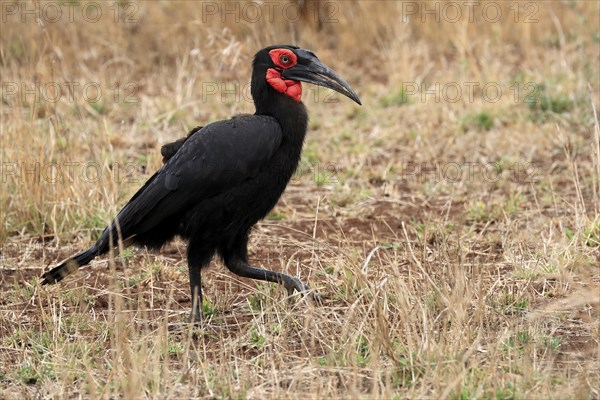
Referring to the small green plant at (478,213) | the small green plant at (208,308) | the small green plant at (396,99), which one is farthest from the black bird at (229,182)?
the small green plant at (396,99)

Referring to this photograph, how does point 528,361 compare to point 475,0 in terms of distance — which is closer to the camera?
point 528,361

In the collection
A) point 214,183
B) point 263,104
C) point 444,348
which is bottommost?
point 444,348

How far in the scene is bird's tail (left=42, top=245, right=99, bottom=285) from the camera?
14.1 ft

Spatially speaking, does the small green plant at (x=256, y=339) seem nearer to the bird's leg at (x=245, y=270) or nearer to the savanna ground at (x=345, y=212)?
the savanna ground at (x=345, y=212)

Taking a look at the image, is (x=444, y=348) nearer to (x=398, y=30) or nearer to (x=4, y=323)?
(x=4, y=323)

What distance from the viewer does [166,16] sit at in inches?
376

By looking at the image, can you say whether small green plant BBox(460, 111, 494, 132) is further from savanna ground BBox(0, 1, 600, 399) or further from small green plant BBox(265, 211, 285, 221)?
small green plant BBox(265, 211, 285, 221)

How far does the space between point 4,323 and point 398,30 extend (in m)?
5.30

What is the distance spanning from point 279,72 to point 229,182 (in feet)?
1.98

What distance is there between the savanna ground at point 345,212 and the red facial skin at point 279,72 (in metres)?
0.65

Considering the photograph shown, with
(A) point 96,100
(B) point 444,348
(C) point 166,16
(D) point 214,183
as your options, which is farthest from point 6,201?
(C) point 166,16

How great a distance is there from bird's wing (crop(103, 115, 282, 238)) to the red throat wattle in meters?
0.20

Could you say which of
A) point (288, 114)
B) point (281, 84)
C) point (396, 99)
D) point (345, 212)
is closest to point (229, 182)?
point (288, 114)

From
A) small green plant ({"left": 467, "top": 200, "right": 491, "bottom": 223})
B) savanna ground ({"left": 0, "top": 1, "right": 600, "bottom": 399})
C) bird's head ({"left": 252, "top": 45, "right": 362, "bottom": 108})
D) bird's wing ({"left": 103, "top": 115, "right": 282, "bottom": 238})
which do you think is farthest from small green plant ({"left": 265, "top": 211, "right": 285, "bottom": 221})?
bird's wing ({"left": 103, "top": 115, "right": 282, "bottom": 238})
